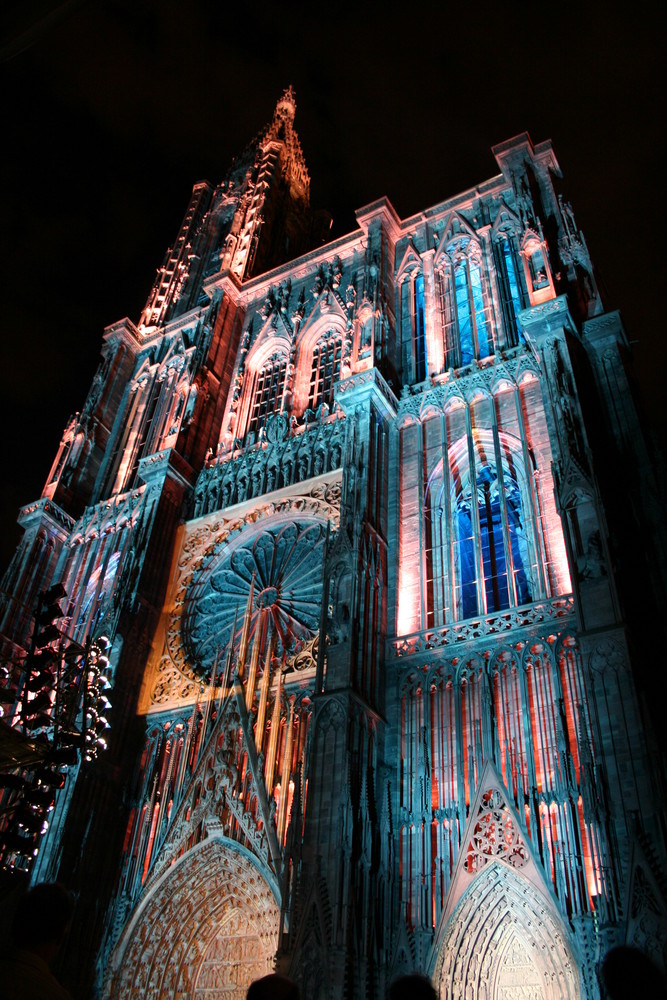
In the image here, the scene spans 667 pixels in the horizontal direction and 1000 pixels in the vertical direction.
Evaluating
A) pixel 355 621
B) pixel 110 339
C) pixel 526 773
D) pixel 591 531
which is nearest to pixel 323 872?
pixel 526 773

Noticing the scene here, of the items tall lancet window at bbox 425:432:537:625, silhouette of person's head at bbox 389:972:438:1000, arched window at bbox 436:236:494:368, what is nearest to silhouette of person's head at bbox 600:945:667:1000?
silhouette of person's head at bbox 389:972:438:1000

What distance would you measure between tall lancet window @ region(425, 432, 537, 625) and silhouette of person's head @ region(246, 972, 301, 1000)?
12.8 meters

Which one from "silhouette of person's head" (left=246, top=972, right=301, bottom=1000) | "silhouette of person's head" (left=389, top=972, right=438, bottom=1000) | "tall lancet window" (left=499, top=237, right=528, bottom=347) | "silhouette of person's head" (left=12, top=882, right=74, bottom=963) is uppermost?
"tall lancet window" (left=499, top=237, right=528, bottom=347)

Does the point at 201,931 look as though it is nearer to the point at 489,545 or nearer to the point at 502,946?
the point at 502,946

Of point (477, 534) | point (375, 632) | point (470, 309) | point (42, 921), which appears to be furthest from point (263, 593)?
point (42, 921)

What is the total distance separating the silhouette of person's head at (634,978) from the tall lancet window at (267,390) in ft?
72.8

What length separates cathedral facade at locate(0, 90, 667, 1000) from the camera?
41.0 ft

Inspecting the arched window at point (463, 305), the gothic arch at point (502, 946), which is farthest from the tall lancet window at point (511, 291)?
the gothic arch at point (502, 946)

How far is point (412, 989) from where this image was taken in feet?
12.1

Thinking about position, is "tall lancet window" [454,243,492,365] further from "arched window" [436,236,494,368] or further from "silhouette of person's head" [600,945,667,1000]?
"silhouette of person's head" [600,945,667,1000]

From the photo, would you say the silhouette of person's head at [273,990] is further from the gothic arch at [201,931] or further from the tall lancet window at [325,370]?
the tall lancet window at [325,370]

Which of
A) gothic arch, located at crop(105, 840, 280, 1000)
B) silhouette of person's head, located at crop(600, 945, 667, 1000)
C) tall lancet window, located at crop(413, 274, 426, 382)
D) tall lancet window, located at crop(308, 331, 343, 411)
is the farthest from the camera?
tall lancet window, located at crop(308, 331, 343, 411)

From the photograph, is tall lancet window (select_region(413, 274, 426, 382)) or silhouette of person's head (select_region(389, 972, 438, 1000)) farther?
tall lancet window (select_region(413, 274, 426, 382))

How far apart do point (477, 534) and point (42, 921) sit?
14847 millimetres
